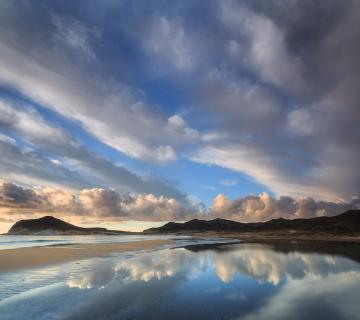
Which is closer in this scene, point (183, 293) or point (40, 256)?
point (183, 293)

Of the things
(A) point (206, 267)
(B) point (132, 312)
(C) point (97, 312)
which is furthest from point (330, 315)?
(A) point (206, 267)

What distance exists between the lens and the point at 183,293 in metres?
18.8

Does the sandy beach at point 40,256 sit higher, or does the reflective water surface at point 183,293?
the sandy beach at point 40,256

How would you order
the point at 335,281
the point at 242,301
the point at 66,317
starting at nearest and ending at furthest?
the point at 66,317, the point at 242,301, the point at 335,281

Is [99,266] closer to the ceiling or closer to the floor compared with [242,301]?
closer to the ceiling

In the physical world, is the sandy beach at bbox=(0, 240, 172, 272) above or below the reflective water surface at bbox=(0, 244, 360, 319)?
above

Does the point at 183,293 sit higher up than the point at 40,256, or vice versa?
the point at 40,256

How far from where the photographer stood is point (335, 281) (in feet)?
75.2

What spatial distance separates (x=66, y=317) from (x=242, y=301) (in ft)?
27.2

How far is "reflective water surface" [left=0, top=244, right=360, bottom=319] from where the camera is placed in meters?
14.5

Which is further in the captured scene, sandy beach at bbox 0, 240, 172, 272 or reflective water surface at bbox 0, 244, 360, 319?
sandy beach at bbox 0, 240, 172, 272

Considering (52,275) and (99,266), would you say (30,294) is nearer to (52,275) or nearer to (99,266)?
(52,275)

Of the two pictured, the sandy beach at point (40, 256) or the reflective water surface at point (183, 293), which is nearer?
the reflective water surface at point (183, 293)

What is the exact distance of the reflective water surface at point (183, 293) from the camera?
14.5 metres
